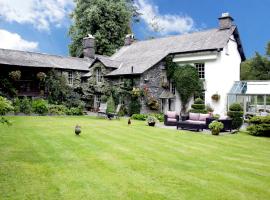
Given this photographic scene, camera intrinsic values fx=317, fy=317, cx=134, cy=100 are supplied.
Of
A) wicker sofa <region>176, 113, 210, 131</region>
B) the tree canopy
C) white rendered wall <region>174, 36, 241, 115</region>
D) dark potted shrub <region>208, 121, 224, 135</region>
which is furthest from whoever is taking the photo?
the tree canopy

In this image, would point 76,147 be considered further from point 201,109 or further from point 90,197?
point 201,109

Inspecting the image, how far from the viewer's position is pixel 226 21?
97.8ft

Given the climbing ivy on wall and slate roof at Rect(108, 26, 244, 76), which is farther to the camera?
the climbing ivy on wall

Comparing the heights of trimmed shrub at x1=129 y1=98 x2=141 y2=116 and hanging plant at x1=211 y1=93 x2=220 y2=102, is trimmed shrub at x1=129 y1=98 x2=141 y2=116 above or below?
below

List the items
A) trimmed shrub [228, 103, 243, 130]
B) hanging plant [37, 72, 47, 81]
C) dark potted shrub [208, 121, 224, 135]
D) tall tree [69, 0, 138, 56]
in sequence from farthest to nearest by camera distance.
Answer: tall tree [69, 0, 138, 56] → hanging plant [37, 72, 47, 81] → trimmed shrub [228, 103, 243, 130] → dark potted shrub [208, 121, 224, 135]

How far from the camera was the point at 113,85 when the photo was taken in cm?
3058

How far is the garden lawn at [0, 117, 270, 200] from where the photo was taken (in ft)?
23.7

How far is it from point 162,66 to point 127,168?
2174cm

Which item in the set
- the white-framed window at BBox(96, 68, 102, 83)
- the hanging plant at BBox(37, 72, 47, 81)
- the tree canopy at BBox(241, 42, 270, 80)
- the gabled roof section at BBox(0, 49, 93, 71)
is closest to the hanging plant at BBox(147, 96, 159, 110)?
the white-framed window at BBox(96, 68, 102, 83)

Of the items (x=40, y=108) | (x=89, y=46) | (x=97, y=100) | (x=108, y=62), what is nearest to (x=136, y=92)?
(x=108, y=62)

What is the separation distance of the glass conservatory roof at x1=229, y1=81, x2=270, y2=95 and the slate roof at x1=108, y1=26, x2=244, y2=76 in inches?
162

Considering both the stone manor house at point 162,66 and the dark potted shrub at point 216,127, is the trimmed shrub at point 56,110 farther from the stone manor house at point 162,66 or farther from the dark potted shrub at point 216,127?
the dark potted shrub at point 216,127

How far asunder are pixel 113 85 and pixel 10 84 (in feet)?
31.1

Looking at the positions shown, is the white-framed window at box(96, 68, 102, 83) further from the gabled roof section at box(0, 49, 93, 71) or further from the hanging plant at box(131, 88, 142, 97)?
the hanging plant at box(131, 88, 142, 97)
